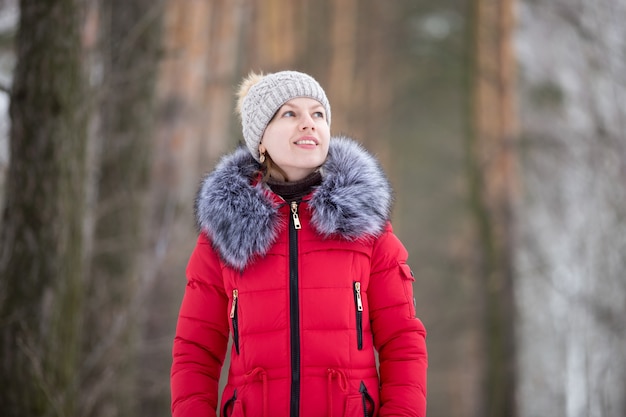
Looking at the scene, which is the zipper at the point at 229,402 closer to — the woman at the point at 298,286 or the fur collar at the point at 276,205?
the woman at the point at 298,286

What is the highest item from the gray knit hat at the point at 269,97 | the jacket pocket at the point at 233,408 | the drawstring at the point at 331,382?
the gray knit hat at the point at 269,97

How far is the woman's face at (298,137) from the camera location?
2982mm

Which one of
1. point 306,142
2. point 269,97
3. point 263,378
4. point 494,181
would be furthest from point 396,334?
point 494,181

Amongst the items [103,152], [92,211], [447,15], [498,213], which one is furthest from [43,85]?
[447,15]

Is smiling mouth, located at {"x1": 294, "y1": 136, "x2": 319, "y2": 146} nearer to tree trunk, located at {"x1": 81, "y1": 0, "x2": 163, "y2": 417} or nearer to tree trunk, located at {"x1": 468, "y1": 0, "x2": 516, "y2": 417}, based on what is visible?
tree trunk, located at {"x1": 81, "y1": 0, "x2": 163, "y2": 417}

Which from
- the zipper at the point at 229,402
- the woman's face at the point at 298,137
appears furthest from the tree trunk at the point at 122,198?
the zipper at the point at 229,402

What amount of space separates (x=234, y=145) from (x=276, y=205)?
62.5 inches

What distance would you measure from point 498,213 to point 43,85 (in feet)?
27.9

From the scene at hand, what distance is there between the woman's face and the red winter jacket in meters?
0.08

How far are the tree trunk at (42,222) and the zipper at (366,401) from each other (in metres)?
2.31

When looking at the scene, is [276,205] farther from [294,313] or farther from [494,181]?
[494,181]

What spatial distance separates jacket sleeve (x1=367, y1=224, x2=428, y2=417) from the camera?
108 inches

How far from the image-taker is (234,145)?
4.44 meters

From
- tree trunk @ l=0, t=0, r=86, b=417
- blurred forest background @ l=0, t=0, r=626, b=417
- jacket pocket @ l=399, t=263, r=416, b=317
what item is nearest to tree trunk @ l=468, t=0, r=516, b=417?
blurred forest background @ l=0, t=0, r=626, b=417
